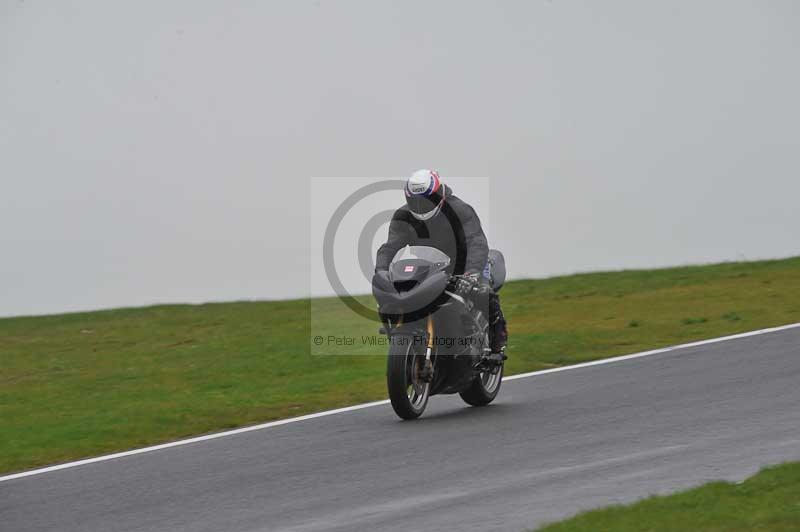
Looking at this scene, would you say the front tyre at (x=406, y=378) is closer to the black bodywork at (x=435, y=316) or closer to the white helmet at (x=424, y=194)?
the black bodywork at (x=435, y=316)

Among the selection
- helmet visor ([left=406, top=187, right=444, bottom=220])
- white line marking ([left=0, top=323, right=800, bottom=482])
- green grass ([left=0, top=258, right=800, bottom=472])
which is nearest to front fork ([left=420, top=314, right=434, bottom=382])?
helmet visor ([left=406, top=187, right=444, bottom=220])

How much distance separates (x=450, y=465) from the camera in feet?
25.3

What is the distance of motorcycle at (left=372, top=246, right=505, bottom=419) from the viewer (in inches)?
359

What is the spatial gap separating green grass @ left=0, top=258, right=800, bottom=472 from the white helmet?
2.21 metres

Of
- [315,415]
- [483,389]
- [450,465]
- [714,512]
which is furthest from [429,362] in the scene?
[714,512]

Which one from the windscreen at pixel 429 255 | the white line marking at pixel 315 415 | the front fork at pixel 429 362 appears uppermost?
the windscreen at pixel 429 255

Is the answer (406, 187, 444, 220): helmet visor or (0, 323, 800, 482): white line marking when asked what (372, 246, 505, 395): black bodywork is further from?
(0, 323, 800, 482): white line marking

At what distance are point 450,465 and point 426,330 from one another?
1.76 m

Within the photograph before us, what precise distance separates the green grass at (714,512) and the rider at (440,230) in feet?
11.5

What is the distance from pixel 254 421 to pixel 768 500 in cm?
523

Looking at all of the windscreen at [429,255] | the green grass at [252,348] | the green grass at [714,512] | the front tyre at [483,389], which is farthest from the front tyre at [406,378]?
the green grass at [714,512]

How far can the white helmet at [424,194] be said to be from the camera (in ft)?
31.1

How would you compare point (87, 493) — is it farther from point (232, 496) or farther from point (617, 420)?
point (617, 420)

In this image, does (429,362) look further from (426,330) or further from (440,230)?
(440,230)
